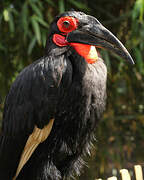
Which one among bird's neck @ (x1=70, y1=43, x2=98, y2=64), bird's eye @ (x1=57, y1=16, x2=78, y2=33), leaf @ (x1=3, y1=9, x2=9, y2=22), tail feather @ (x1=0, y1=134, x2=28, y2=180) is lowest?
tail feather @ (x1=0, y1=134, x2=28, y2=180)

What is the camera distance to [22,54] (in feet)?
10.1

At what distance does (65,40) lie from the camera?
170 cm

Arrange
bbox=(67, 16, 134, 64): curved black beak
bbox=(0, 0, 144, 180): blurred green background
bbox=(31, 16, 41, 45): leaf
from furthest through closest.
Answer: bbox=(0, 0, 144, 180): blurred green background, bbox=(31, 16, 41, 45): leaf, bbox=(67, 16, 134, 64): curved black beak

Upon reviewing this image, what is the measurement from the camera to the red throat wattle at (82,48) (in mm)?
1688

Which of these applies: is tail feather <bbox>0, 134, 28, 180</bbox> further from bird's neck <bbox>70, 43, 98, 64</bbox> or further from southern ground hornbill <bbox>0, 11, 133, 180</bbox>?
bird's neck <bbox>70, 43, 98, 64</bbox>

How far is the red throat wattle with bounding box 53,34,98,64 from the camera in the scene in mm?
1688

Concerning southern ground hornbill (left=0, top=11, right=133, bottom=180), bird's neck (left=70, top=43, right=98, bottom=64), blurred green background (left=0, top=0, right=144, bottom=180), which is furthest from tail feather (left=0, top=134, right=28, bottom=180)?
blurred green background (left=0, top=0, right=144, bottom=180)

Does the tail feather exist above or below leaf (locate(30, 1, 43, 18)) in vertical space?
below

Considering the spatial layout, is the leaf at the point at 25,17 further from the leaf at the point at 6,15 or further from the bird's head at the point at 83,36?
the bird's head at the point at 83,36

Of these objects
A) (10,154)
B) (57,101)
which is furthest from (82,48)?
(10,154)

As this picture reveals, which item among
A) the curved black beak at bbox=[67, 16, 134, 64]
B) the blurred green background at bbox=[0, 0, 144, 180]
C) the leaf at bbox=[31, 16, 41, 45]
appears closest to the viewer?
the curved black beak at bbox=[67, 16, 134, 64]

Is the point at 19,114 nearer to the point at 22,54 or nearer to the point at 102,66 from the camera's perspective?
the point at 102,66

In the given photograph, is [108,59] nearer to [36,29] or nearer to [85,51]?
[36,29]

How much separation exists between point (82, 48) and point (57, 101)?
23 centimetres
